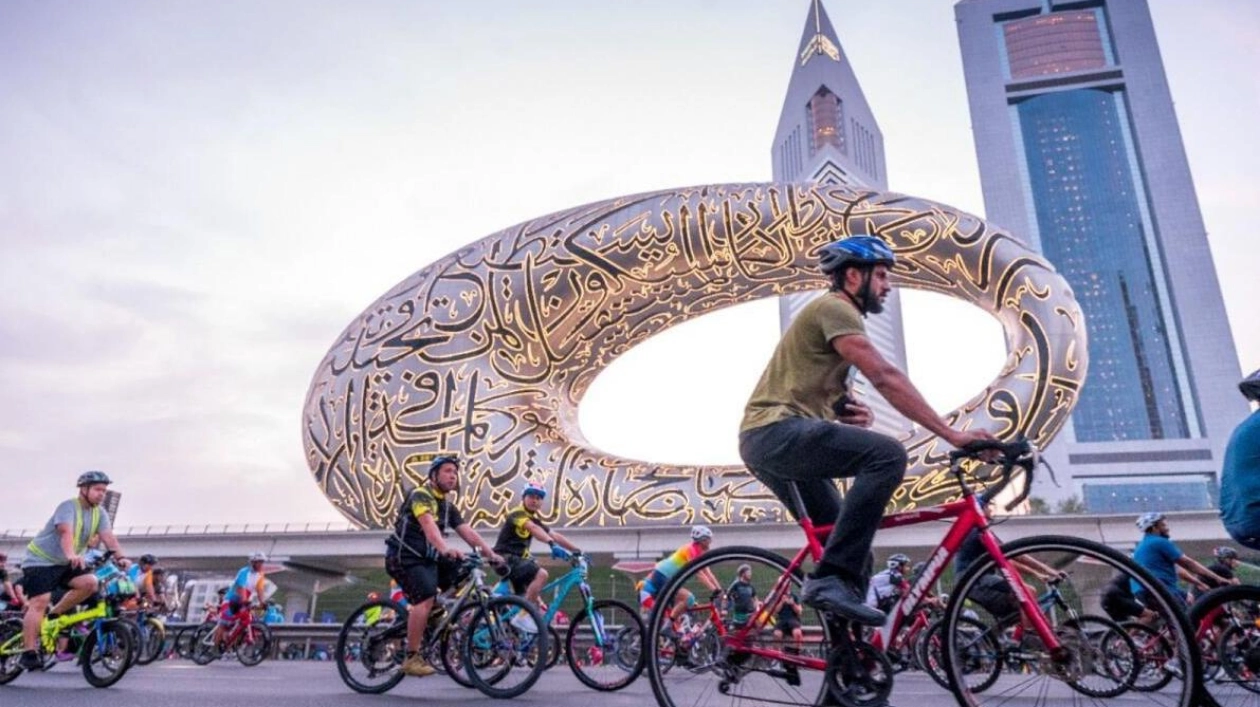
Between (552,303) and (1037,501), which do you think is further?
(1037,501)

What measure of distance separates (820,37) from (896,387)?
173423mm

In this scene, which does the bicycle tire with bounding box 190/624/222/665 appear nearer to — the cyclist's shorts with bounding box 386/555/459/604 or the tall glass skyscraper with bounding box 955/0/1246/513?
the cyclist's shorts with bounding box 386/555/459/604

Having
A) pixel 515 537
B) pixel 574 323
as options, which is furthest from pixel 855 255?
pixel 574 323

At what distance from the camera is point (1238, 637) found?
150 inches

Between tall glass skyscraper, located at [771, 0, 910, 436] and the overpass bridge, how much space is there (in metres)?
128

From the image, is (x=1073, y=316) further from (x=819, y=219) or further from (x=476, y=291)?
(x=476, y=291)

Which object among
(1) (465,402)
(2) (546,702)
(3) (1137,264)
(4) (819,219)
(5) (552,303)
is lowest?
(2) (546,702)

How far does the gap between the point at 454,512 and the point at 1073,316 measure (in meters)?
13.0

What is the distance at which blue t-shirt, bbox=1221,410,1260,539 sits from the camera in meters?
3.38

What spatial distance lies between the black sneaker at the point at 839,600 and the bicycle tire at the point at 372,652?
3.69 metres

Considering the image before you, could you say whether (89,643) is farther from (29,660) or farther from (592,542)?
(592,542)

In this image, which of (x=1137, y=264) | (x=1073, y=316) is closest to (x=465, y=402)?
(x=1073, y=316)

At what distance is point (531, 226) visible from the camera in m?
18.2

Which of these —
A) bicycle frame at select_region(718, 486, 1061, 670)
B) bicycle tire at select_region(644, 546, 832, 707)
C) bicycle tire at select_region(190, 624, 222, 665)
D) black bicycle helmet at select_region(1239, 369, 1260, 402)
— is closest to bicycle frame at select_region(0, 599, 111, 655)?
bicycle tire at select_region(190, 624, 222, 665)
